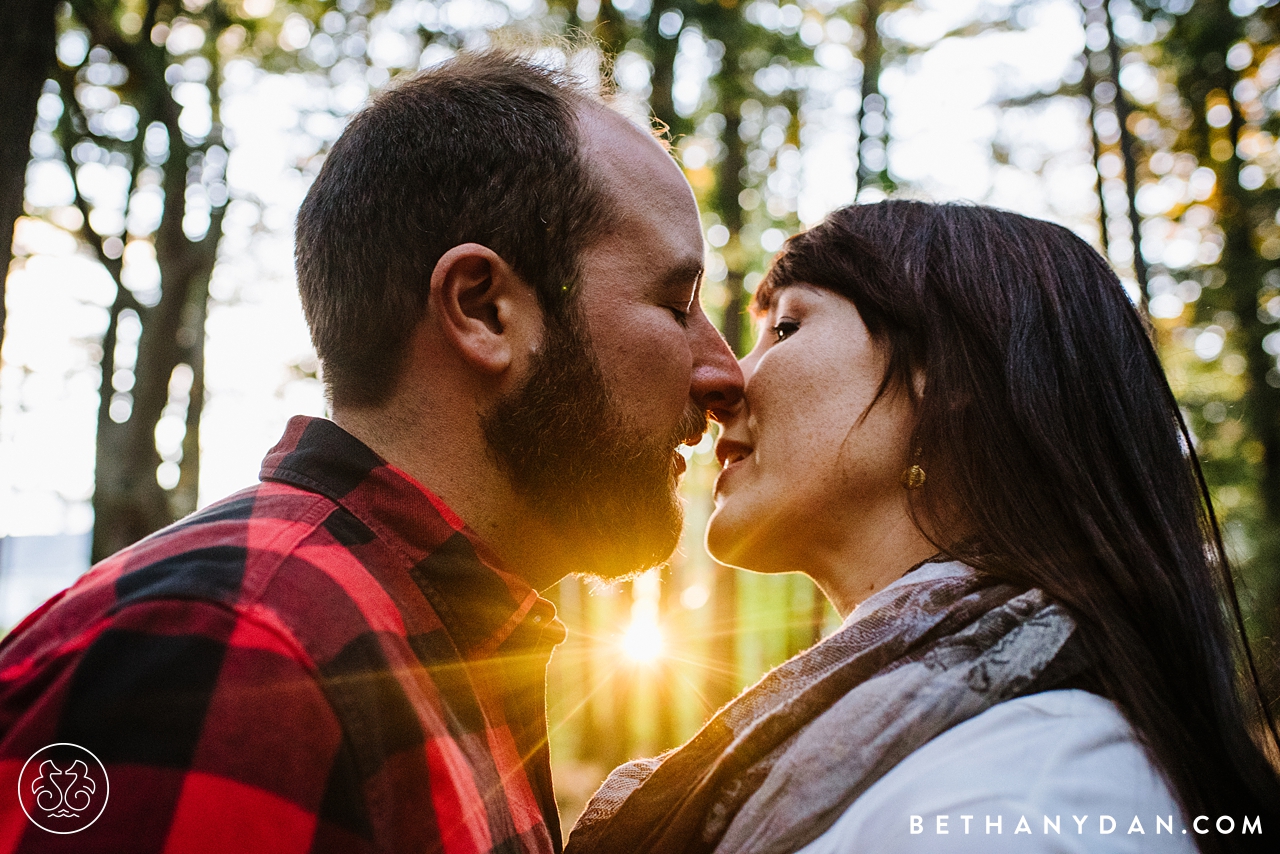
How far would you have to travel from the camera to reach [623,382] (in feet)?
6.57

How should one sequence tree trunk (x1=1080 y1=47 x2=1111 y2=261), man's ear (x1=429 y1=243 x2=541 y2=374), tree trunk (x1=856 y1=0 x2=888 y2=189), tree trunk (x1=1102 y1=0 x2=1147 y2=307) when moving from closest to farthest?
man's ear (x1=429 y1=243 x2=541 y2=374) → tree trunk (x1=1102 y1=0 x2=1147 y2=307) → tree trunk (x1=1080 y1=47 x2=1111 y2=261) → tree trunk (x1=856 y1=0 x2=888 y2=189)

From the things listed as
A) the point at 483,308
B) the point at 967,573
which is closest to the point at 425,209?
the point at 483,308

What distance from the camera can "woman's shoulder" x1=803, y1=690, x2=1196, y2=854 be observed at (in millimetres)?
1286

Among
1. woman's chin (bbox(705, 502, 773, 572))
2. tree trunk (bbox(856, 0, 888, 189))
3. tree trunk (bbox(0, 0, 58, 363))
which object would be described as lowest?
woman's chin (bbox(705, 502, 773, 572))

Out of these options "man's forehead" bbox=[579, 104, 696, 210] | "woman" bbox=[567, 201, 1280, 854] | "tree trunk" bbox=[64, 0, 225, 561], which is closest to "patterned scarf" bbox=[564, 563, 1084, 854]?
"woman" bbox=[567, 201, 1280, 854]

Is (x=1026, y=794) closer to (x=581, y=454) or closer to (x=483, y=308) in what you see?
(x=581, y=454)

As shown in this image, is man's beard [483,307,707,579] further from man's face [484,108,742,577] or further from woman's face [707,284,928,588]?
woman's face [707,284,928,588]

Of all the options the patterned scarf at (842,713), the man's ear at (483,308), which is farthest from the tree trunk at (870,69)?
the patterned scarf at (842,713)

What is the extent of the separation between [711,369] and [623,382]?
1.12 ft

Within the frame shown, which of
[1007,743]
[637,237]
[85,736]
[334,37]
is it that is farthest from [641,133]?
[334,37]

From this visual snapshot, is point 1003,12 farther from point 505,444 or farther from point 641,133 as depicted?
point 505,444

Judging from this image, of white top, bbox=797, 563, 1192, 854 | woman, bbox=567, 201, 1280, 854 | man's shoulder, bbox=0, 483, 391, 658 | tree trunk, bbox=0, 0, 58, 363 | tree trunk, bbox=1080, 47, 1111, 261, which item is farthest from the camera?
tree trunk, bbox=1080, 47, 1111, 261

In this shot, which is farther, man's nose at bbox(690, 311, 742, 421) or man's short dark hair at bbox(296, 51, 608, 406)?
man's nose at bbox(690, 311, 742, 421)

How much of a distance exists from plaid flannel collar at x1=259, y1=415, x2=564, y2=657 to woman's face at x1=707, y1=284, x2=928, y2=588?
888 mm
